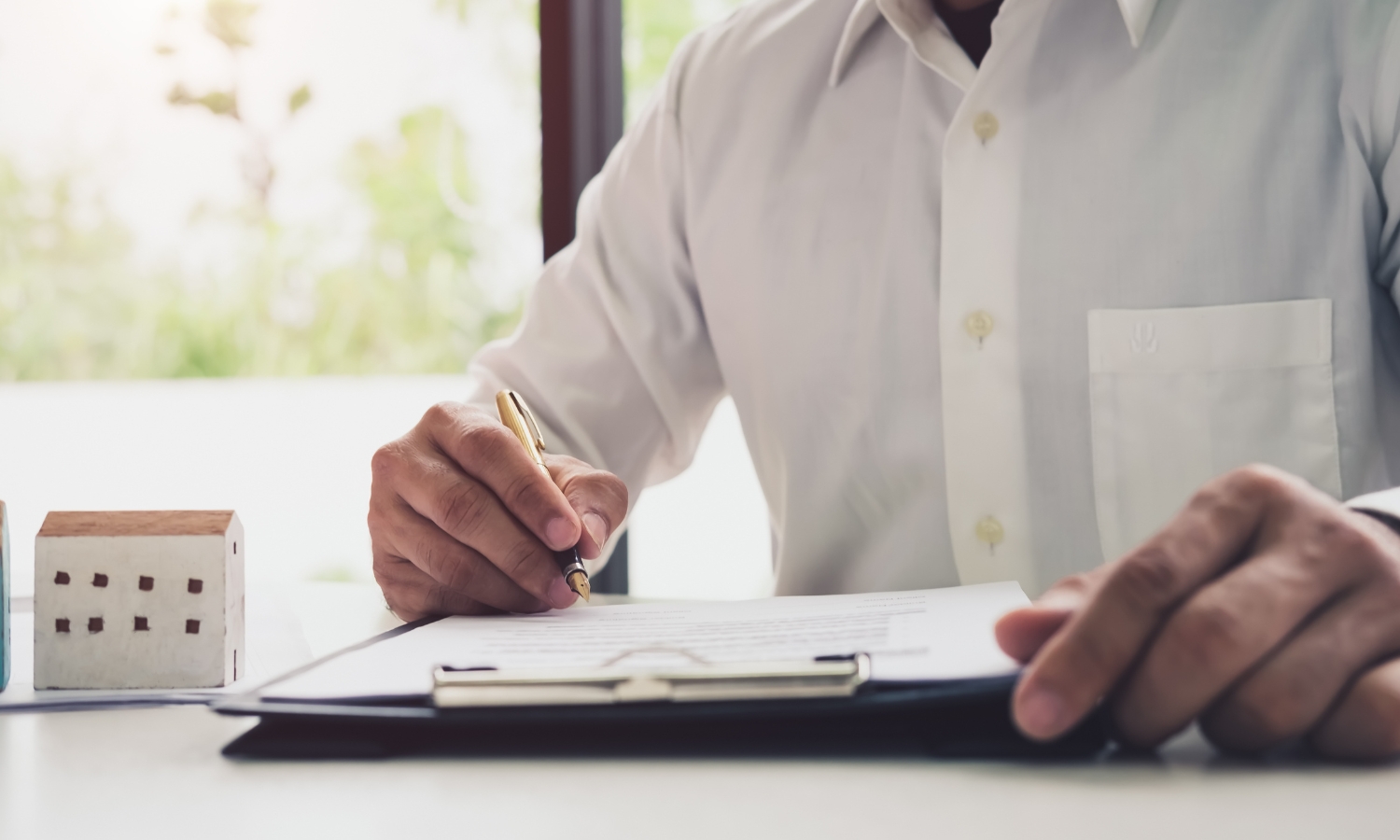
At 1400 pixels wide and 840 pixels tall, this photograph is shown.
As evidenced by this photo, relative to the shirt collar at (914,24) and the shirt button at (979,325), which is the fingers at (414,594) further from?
the shirt collar at (914,24)

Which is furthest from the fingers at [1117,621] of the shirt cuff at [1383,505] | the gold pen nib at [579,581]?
the gold pen nib at [579,581]

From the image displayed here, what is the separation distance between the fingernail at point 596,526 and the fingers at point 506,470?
0.04 meters

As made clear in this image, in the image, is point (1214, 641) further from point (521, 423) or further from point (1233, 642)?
point (521, 423)

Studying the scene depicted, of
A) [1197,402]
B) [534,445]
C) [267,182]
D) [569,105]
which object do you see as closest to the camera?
[534,445]

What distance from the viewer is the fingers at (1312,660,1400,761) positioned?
36cm

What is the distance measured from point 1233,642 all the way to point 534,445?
501 mm

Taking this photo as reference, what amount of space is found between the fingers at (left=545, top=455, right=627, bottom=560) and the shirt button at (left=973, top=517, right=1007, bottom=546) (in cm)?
31

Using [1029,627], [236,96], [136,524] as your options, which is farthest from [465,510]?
[236,96]

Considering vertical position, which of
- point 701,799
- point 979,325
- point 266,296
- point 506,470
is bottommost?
point 701,799

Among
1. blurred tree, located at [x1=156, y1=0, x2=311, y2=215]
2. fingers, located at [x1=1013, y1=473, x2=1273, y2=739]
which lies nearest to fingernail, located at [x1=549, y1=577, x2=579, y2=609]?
fingers, located at [x1=1013, y1=473, x2=1273, y2=739]

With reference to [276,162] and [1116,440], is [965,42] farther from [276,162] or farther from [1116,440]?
[276,162]

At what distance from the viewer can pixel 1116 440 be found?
0.88 meters

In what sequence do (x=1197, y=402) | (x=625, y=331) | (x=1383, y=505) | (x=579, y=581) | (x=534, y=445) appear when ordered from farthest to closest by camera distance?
(x=625, y=331), (x=1197, y=402), (x=534, y=445), (x=579, y=581), (x=1383, y=505)

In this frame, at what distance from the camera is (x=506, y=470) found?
678 millimetres
